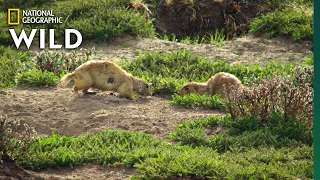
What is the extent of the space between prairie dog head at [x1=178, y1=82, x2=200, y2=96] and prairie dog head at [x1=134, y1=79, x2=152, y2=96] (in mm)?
419

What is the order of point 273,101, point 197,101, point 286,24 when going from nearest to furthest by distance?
point 273,101 → point 197,101 → point 286,24

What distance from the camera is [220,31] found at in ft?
56.3

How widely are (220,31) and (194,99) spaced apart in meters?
5.40

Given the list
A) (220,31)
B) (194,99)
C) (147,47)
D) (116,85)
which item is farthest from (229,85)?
(220,31)

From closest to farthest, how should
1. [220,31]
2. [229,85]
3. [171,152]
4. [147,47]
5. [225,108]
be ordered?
[171,152]
[225,108]
[229,85]
[147,47]
[220,31]

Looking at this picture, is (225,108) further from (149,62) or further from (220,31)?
(220,31)

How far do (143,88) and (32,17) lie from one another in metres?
4.55

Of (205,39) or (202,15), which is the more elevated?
(202,15)

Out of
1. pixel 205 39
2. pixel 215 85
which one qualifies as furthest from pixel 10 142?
pixel 205 39

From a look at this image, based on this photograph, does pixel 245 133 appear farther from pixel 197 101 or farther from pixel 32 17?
pixel 32 17

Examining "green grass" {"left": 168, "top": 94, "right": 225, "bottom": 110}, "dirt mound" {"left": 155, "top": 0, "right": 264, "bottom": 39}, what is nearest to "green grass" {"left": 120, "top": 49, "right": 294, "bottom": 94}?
"green grass" {"left": 168, "top": 94, "right": 225, "bottom": 110}

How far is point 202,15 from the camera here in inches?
679

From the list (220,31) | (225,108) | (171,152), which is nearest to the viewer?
(171,152)

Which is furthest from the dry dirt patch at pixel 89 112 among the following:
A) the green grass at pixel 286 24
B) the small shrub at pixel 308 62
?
the green grass at pixel 286 24
